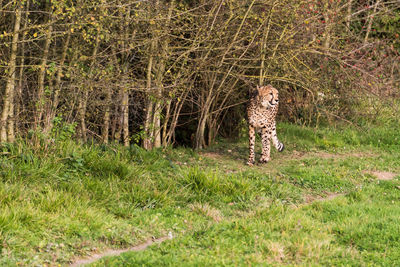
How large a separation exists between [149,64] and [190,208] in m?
3.63

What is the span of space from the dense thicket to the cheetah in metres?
0.38

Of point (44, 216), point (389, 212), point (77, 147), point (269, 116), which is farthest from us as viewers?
point (269, 116)

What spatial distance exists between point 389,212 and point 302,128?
6372mm

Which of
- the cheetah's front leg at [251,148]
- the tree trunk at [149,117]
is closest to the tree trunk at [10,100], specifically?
the tree trunk at [149,117]

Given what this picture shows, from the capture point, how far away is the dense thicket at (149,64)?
829cm

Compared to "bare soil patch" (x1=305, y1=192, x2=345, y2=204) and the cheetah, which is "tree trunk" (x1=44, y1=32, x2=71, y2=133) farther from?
"bare soil patch" (x1=305, y1=192, x2=345, y2=204)

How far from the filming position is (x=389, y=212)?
6.96 meters

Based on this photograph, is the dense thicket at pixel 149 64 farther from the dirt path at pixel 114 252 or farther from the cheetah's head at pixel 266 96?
the dirt path at pixel 114 252

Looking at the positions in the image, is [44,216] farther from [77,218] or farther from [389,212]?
[389,212]

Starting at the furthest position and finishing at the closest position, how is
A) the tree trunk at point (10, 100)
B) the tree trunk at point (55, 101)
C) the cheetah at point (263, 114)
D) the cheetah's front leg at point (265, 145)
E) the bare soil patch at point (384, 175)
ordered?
the cheetah's front leg at point (265, 145)
the cheetah at point (263, 114)
the bare soil patch at point (384, 175)
the tree trunk at point (55, 101)
the tree trunk at point (10, 100)

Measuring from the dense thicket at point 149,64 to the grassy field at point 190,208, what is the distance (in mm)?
810

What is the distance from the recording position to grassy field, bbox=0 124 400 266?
18.1ft

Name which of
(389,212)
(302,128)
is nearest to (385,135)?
(302,128)

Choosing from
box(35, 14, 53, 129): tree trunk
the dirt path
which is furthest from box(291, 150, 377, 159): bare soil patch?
the dirt path
